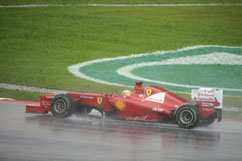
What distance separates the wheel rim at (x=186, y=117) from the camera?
1098 cm

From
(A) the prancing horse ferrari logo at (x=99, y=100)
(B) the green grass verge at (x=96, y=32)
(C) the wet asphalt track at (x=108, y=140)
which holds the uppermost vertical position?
(B) the green grass verge at (x=96, y=32)

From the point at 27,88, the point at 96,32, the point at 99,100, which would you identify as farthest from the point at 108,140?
the point at 96,32

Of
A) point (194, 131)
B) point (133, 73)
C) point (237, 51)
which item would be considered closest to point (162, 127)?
point (194, 131)

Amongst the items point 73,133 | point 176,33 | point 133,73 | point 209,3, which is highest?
point 209,3

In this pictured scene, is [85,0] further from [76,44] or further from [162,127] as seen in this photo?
[162,127]

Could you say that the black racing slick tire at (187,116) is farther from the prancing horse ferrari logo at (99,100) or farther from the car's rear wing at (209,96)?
the prancing horse ferrari logo at (99,100)

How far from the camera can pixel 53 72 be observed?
2128 cm

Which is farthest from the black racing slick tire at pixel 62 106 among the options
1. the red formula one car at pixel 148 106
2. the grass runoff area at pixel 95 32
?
the grass runoff area at pixel 95 32

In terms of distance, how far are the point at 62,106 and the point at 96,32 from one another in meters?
14.4

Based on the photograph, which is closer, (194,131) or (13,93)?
(194,131)

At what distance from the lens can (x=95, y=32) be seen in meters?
26.2

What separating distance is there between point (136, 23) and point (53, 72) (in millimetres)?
7734

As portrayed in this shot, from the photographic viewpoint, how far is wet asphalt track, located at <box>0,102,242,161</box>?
798 cm

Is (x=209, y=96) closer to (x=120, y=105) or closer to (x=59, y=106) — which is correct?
(x=120, y=105)
